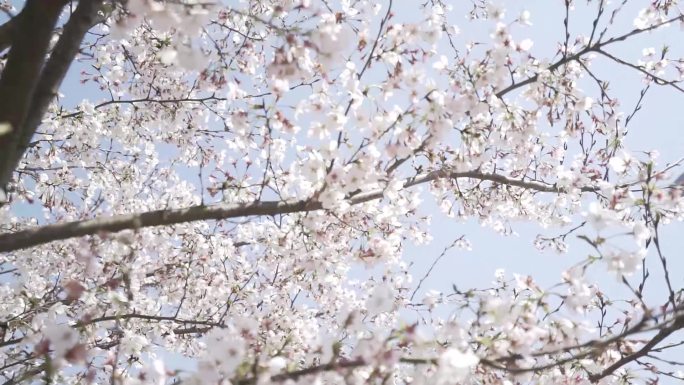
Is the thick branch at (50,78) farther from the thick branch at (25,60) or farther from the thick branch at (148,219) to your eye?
the thick branch at (148,219)

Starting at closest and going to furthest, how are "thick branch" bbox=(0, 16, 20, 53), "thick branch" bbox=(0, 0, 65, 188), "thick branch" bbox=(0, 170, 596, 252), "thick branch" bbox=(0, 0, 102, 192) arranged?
1. "thick branch" bbox=(0, 0, 65, 188)
2. "thick branch" bbox=(0, 0, 102, 192)
3. "thick branch" bbox=(0, 170, 596, 252)
4. "thick branch" bbox=(0, 16, 20, 53)

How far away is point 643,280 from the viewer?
2.98 meters

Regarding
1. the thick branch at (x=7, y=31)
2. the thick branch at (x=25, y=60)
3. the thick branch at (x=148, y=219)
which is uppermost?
the thick branch at (x=7, y=31)

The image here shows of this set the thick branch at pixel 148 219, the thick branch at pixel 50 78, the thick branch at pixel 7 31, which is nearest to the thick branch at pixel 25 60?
the thick branch at pixel 50 78

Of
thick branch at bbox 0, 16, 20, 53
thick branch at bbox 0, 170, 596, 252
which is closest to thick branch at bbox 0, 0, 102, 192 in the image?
thick branch at bbox 0, 170, 596, 252

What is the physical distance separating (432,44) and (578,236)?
6.88 feet

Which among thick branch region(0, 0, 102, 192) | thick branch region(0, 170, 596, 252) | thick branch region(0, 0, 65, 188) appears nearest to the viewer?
thick branch region(0, 0, 65, 188)

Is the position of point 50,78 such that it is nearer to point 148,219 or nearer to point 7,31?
point 148,219

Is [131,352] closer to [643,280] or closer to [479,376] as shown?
[479,376]

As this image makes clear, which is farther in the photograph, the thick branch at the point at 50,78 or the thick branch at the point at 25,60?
the thick branch at the point at 50,78

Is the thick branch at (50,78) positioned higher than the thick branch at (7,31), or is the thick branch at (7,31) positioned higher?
the thick branch at (7,31)

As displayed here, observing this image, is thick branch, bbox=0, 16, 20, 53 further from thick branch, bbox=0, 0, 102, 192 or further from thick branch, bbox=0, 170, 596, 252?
thick branch, bbox=0, 170, 596, 252

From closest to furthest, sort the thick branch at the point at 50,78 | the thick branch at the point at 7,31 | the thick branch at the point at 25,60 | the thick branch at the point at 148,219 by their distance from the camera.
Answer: the thick branch at the point at 25,60
the thick branch at the point at 50,78
the thick branch at the point at 148,219
the thick branch at the point at 7,31

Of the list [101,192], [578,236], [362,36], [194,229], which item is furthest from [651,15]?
[101,192]
